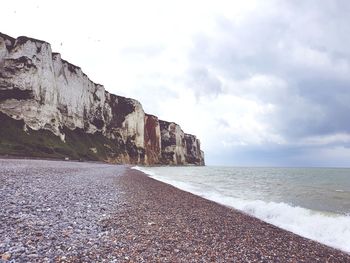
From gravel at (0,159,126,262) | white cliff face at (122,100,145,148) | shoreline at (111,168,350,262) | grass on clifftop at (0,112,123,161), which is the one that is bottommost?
shoreline at (111,168,350,262)

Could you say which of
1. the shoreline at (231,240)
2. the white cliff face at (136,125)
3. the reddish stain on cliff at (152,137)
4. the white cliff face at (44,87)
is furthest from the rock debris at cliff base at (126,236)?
the reddish stain on cliff at (152,137)

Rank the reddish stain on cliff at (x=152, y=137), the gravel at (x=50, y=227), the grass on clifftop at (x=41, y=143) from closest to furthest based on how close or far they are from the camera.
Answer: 1. the gravel at (x=50, y=227)
2. the grass on clifftop at (x=41, y=143)
3. the reddish stain on cliff at (x=152, y=137)

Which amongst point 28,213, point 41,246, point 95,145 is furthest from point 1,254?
point 95,145

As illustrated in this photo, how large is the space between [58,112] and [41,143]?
49.4 feet

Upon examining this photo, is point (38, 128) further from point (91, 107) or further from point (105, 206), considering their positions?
point (105, 206)

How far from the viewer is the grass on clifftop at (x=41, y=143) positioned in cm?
5494

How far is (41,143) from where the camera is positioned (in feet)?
201

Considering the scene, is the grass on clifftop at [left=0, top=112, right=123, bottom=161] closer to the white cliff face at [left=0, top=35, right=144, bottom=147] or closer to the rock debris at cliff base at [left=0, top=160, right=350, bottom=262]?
the white cliff face at [left=0, top=35, right=144, bottom=147]

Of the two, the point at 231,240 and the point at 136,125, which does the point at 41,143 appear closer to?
the point at 136,125

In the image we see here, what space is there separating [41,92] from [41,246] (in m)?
68.9

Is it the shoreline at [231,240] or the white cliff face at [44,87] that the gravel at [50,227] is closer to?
the shoreline at [231,240]

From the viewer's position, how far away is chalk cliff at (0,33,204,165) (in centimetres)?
6191

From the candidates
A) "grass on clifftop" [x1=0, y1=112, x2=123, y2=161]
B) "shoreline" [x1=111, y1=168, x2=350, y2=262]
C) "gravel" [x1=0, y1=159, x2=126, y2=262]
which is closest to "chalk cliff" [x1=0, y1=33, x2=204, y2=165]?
"grass on clifftop" [x1=0, y1=112, x2=123, y2=161]

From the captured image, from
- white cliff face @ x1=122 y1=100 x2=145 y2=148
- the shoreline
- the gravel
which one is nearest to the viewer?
the gravel
